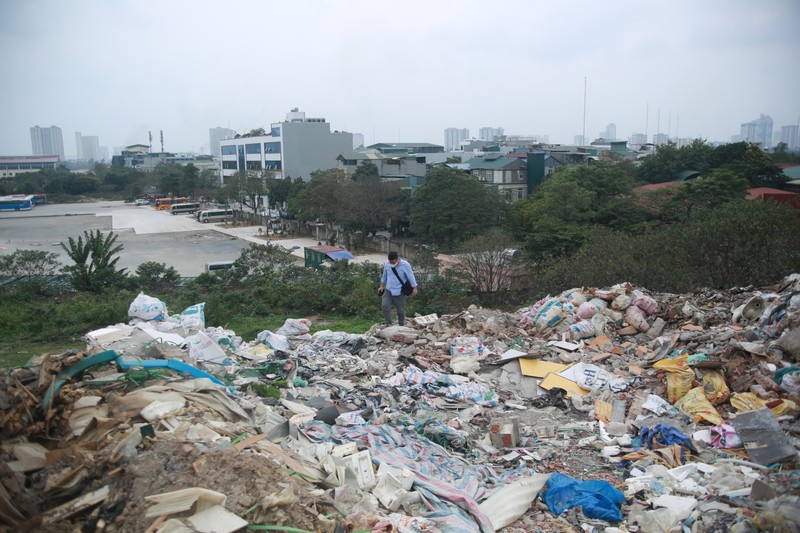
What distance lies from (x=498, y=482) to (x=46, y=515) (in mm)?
2923

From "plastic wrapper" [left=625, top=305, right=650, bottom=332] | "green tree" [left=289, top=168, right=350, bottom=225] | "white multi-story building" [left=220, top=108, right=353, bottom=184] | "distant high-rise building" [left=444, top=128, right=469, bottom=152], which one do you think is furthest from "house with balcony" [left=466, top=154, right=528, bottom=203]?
"distant high-rise building" [left=444, top=128, right=469, bottom=152]

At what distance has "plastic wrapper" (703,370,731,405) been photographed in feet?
18.3

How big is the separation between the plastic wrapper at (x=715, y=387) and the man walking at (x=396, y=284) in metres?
3.76

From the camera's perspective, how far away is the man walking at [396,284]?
27.2 feet

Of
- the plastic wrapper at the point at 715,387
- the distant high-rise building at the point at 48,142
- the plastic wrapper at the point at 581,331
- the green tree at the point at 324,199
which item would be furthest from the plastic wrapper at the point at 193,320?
the distant high-rise building at the point at 48,142

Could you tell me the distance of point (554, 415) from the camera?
585cm

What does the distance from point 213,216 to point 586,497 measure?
48493mm

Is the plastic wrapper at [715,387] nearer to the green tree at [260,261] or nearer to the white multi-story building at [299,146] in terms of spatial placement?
the green tree at [260,261]

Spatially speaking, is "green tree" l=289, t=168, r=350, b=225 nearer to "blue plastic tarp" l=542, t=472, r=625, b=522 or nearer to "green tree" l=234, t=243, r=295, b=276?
"green tree" l=234, t=243, r=295, b=276

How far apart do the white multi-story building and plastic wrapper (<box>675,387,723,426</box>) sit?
1882 inches

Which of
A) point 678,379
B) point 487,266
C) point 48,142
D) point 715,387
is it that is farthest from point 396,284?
A: point 48,142

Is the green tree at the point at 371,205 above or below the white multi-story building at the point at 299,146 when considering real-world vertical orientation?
below

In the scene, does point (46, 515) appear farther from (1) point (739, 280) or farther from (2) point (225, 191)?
(2) point (225, 191)

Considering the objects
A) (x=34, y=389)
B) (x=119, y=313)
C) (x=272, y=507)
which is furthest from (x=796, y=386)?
(x=119, y=313)
